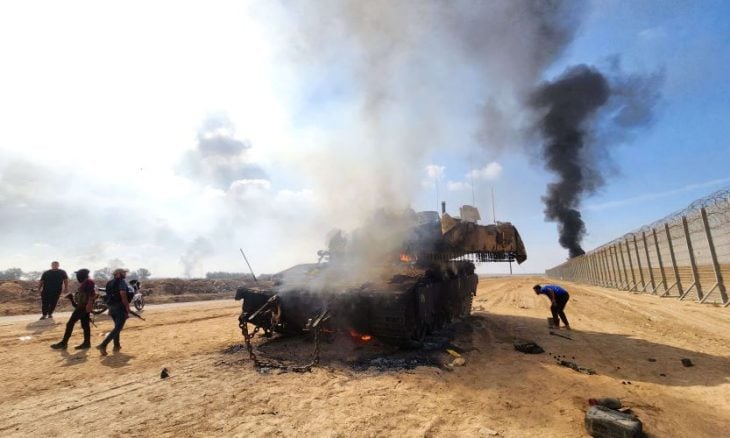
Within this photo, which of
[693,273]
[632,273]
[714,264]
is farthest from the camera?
[632,273]

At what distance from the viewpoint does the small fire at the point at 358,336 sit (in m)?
7.36

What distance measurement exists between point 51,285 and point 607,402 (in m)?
14.9

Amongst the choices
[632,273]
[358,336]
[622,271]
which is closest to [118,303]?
[358,336]

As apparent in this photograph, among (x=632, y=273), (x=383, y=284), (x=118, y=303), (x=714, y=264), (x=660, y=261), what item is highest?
(x=660, y=261)

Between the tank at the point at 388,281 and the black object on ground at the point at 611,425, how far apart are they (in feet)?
11.4

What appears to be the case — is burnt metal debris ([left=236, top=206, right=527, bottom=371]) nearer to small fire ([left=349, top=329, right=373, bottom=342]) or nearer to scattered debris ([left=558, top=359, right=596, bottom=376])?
small fire ([left=349, top=329, right=373, bottom=342])

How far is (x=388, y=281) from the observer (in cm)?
748

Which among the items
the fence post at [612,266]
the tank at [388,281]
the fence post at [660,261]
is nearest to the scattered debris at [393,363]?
the tank at [388,281]

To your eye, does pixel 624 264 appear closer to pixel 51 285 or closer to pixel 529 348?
pixel 529 348

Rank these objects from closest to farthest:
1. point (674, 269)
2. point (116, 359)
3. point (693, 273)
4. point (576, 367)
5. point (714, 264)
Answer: point (576, 367)
point (116, 359)
point (714, 264)
point (693, 273)
point (674, 269)

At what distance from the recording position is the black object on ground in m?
3.34

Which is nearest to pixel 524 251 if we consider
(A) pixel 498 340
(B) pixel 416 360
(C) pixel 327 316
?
(A) pixel 498 340

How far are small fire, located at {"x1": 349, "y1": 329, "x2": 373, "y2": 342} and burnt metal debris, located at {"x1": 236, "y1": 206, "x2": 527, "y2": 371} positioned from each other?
0.03 metres

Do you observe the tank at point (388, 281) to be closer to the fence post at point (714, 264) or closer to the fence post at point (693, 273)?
the fence post at point (714, 264)
